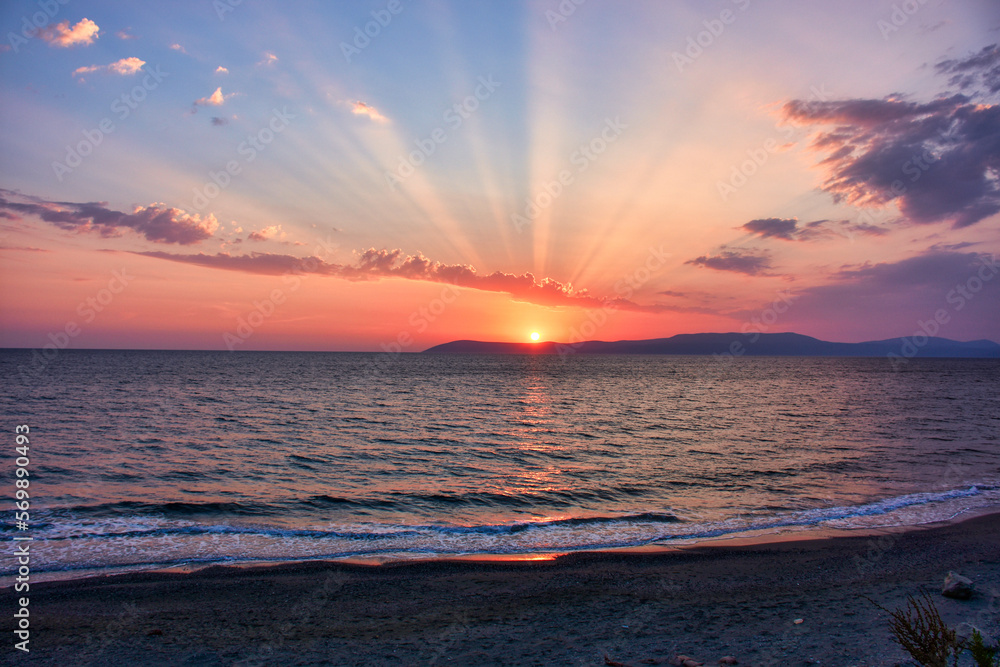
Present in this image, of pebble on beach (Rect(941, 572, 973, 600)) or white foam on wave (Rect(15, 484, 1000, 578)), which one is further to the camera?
white foam on wave (Rect(15, 484, 1000, 578))

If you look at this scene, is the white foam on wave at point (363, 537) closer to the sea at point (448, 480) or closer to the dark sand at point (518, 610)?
the sea at point (448, 480)

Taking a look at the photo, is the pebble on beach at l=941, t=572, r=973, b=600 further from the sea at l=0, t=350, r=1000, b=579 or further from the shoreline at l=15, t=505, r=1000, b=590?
the sea at l=0, t=350, r=1000, b=579

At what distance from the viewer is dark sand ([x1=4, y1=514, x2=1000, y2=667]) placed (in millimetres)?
8625

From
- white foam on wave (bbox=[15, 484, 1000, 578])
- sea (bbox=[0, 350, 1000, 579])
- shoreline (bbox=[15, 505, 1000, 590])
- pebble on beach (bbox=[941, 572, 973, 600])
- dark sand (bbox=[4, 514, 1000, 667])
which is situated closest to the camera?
dark sand (bbox=[4, 514, 1000, 667])

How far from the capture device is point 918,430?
38312 mm

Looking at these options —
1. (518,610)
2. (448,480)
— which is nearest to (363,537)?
(518,610)

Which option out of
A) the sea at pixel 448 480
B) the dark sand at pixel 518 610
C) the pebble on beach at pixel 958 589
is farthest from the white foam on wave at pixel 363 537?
the pebble on beach at pixel 958 589

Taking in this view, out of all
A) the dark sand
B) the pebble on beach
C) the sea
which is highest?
the pebble on beach

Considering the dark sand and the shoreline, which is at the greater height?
the dark sand

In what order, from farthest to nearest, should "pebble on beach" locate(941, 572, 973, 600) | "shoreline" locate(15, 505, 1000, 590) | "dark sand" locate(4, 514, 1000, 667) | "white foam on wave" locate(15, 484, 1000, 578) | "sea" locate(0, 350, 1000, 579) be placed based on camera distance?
"sea" locate(0, 350, 1000, 579) → "white foam on wave" locate(15, 484, 1000, 578) → "shoreline" locate(15, 505, 1000, 590) → "pebble on beach" locate(941, 572, 973, 600) → "dark sand" locate(4, 514, 1000, 667)

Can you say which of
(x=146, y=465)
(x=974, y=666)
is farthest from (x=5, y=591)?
(x=974, y=666)

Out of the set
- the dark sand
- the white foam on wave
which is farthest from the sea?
the dark sand

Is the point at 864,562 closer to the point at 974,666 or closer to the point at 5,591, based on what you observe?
the point at 974,666

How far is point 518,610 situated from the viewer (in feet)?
34.5
